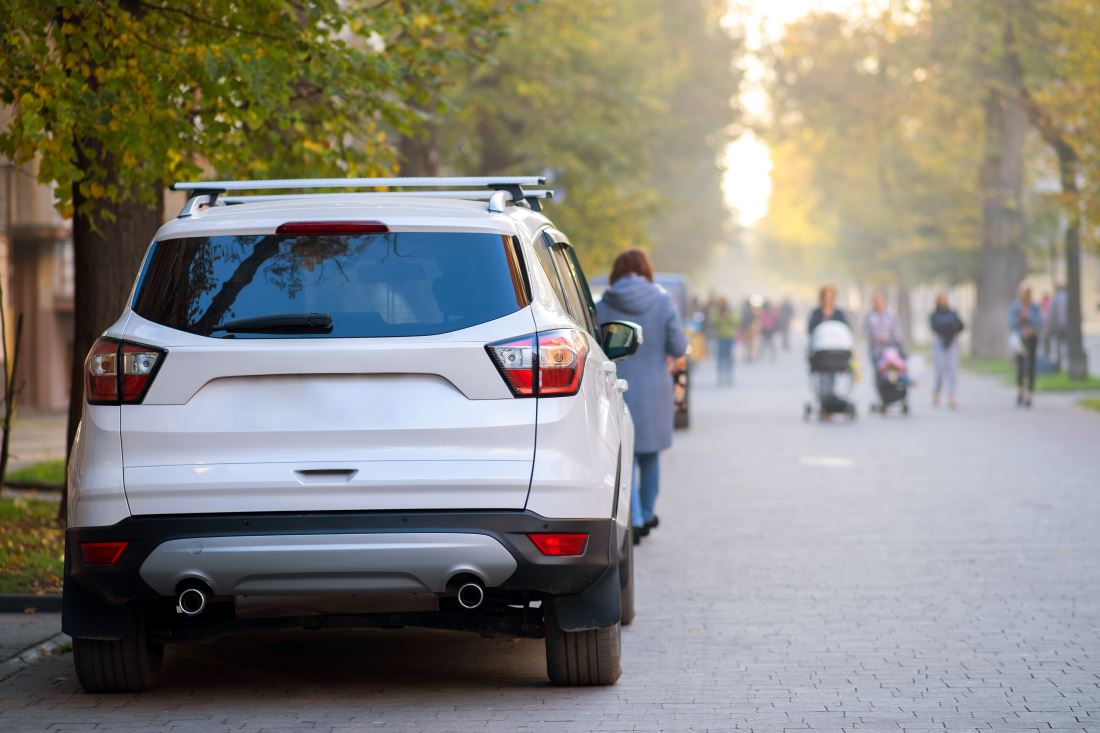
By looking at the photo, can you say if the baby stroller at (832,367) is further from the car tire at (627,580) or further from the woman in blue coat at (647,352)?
the car tire at (627,580)

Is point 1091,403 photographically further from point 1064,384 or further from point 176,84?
point 176,84

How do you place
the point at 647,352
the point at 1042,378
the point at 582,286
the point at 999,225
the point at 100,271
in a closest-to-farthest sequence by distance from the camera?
Result: the point at 582,286 < the point at 647,352 < the point at 100,271 < the point at 1042,378 < the point at 999,225

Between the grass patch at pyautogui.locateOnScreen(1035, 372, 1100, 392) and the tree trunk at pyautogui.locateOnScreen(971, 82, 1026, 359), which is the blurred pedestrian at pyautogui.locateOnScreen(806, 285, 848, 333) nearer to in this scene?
the grass patch at pyautogui.locateOnScreen(1035, 372, 1100, 392)

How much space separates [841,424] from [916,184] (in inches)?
1112

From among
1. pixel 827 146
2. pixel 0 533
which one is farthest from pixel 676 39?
pixel 0 533

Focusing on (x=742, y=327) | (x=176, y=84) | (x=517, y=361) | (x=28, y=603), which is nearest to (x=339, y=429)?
(x=517, y=361)

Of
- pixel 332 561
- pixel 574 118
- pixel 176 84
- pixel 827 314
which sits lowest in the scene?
pixel 332 561

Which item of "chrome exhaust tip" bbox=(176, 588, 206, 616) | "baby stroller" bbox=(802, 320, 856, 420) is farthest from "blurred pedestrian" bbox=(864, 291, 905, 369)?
"chrome exhaust tip" bbox=(176, 588, 206, 616)

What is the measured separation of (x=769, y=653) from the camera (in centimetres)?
753

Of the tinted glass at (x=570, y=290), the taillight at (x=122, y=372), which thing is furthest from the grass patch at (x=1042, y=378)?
the taillight at (x=122, y=372)

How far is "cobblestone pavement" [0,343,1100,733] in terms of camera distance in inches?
247

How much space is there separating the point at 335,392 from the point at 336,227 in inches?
22.6

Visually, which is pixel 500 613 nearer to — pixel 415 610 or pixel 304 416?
pixel 415 610

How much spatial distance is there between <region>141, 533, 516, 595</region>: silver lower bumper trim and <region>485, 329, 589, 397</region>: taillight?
525 millimetres
